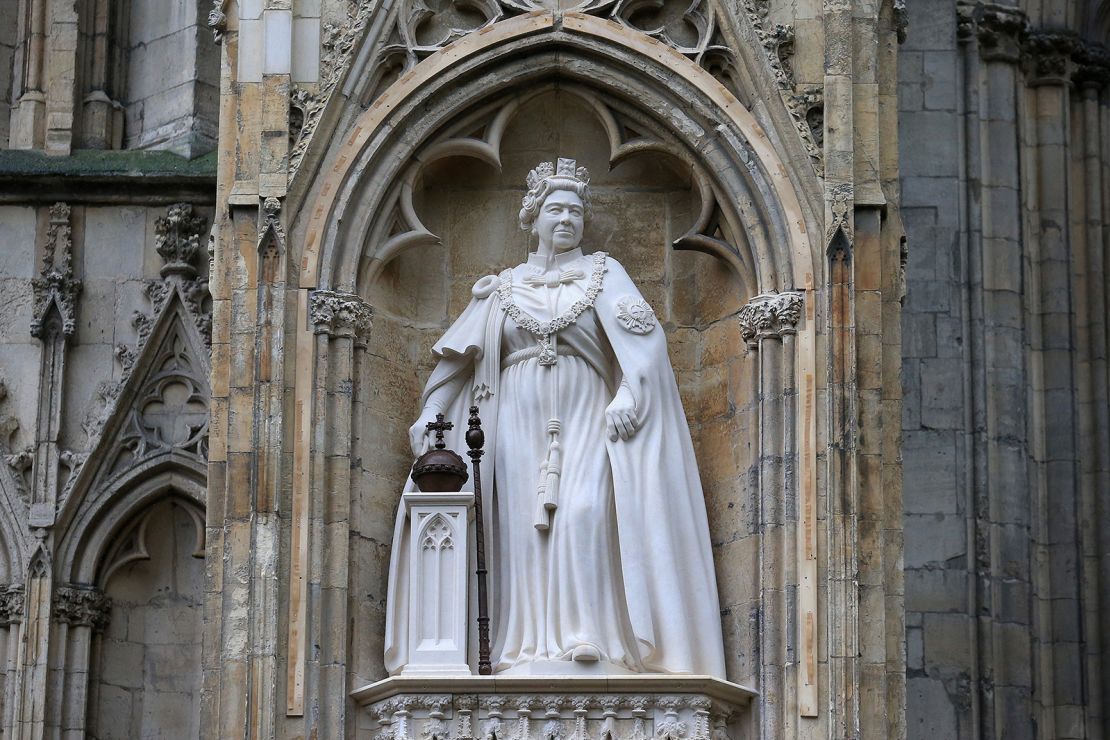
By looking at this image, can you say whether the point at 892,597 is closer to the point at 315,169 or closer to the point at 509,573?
the point at 509,573

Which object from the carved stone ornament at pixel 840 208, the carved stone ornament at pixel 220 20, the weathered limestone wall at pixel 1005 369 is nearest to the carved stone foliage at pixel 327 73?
the carved stone ornament at pixel 220 20

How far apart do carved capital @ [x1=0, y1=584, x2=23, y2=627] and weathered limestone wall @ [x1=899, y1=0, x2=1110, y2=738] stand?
5.02 metres

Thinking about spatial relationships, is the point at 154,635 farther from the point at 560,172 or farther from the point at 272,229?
the point at 560,172

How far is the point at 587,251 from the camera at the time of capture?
61.3 feet

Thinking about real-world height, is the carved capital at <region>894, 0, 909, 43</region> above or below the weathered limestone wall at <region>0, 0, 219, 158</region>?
below

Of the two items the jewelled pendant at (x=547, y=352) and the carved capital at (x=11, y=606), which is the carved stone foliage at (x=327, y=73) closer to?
Answer: the jewelled pendant at (x=547, y=352)

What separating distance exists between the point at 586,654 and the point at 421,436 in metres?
1.54

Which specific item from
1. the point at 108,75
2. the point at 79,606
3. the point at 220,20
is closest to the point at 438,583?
the point at 79,606

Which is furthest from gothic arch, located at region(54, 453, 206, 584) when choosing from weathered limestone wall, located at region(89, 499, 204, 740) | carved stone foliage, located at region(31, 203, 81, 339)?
carved stone foliage, located at region(31, 203, 81, 339)

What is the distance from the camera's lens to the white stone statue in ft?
57.0

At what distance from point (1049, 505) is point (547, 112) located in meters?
4.05

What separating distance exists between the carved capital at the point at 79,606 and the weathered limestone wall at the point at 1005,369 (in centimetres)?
459

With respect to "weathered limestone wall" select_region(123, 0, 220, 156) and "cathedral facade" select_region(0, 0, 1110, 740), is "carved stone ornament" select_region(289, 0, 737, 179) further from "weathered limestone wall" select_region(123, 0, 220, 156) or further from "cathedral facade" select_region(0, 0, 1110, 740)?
"weathered limestone wall" select_region(123, 0, 220, 156)

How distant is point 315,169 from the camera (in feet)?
59.1
